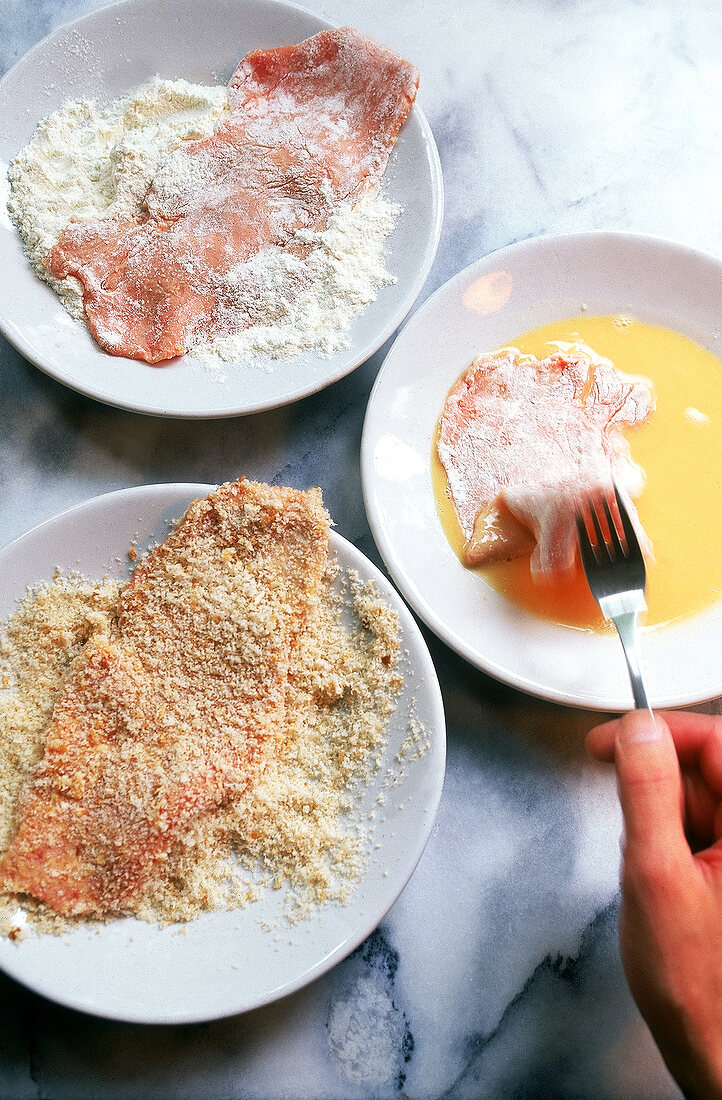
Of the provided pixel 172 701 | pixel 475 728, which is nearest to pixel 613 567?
pixel 475 728

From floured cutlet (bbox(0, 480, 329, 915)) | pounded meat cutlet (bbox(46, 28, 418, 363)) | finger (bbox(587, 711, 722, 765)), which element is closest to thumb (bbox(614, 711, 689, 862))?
finger (bbox(587, 711, 722, 765))

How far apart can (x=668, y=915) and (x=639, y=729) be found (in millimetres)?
231

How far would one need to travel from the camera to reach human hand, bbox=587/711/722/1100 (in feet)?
3.39

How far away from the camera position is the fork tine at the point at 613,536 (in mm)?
1300

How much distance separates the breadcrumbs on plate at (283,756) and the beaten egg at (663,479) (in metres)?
0.27

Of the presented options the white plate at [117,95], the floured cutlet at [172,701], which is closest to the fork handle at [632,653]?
the floured cutlet at [172,701]

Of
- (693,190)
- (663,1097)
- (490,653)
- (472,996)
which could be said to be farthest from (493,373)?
(663,1097)

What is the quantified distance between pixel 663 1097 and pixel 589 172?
1635 mm

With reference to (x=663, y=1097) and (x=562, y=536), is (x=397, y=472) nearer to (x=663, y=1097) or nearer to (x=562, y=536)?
(x=562, y=536)

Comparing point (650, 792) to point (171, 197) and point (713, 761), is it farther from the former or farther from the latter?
point (171, 197)

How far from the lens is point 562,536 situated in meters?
1.32

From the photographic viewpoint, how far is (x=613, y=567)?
4.25 feet

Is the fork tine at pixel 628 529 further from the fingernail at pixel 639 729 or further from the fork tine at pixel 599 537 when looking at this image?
the fingernail at pixel 639 729

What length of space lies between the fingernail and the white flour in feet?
2.48
